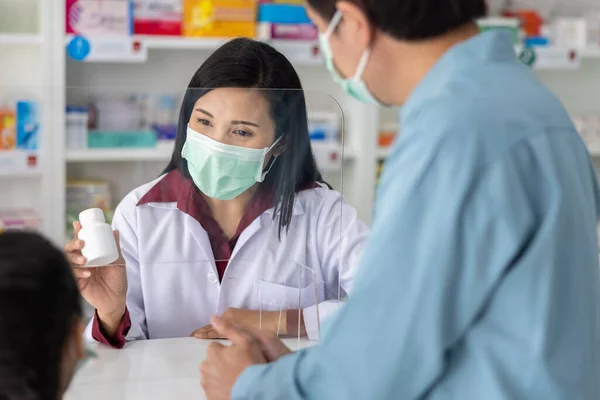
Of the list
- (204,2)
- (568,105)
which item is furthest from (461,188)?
(568,105)

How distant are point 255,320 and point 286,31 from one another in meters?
1.96

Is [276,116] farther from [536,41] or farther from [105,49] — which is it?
[536,41]

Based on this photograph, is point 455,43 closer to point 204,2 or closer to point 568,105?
point 204,2

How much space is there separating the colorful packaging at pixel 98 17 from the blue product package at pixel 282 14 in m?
0.49

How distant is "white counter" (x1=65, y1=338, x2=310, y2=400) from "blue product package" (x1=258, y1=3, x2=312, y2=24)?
6.29ft

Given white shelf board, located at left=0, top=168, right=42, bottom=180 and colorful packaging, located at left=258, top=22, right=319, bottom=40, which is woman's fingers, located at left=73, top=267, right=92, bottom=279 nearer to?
white shelf board, located at left=0, top=168, right=42, bottom=180

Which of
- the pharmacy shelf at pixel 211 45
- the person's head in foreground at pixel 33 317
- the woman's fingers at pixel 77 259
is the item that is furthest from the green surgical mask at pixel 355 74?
the pharmacy shelf at pixel 211 45

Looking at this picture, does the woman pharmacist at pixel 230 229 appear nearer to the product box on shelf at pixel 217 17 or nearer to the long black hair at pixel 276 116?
the long black hair at pixel 276 116

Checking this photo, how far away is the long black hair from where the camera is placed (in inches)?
51.6

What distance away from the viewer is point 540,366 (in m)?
0.85

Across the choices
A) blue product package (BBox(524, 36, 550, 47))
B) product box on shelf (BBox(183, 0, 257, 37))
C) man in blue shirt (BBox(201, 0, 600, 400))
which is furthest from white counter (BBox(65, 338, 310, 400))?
blue product package (BBox(524, 36, 550, 47))

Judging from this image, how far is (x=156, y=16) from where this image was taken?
3088 millimetres

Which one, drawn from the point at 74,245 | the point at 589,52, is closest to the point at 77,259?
the point at 74,245

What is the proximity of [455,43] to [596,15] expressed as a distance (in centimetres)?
285
